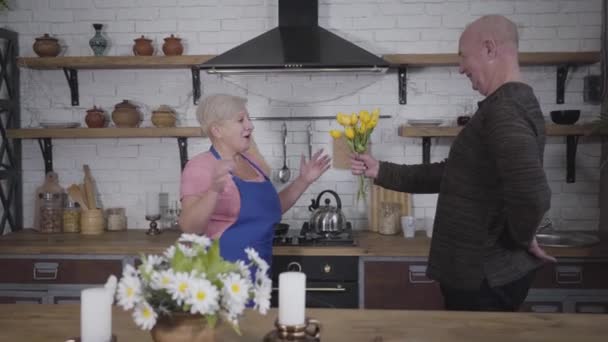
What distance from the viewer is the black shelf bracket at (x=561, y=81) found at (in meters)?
3.74

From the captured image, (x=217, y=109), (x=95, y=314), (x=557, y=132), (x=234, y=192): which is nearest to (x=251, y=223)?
(x=234, y=192)

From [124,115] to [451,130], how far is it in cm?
197

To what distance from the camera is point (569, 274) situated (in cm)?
317

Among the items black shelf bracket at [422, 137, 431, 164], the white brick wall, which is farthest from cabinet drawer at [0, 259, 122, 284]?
black shelf bracket at [422, 137, 431, 164]

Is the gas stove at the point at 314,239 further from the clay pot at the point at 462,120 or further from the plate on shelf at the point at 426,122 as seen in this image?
the clay pot at the point at 462,120

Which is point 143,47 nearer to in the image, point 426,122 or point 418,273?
point 426,122

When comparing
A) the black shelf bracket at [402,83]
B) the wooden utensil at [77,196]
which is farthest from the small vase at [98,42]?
the black shelf bracket at [402,83]

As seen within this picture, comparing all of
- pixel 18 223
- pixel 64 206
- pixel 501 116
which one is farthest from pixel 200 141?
pixel 501 116

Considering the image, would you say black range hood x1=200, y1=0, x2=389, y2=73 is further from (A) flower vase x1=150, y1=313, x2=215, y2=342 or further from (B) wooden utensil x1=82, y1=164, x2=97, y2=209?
(A) flower vase x1=150, y1=313, x2=215, y2=342

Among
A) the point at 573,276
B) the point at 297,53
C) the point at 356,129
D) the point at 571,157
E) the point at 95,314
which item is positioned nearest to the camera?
the point at 95,314

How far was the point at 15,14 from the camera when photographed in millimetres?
3984

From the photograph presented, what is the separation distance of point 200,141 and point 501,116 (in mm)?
2400

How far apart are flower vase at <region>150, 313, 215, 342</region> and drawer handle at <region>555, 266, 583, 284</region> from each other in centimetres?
237

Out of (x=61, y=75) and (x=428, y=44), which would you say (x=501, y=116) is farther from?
(x=61, y=75)
